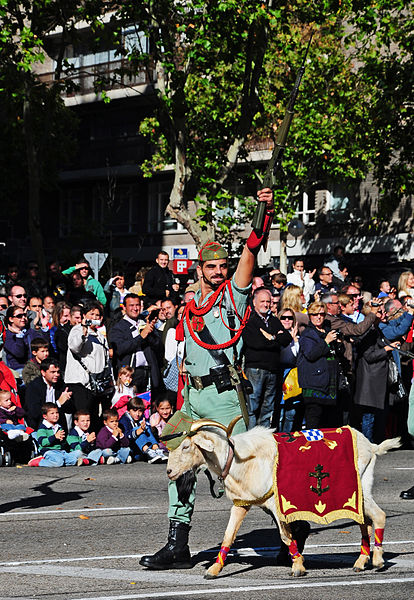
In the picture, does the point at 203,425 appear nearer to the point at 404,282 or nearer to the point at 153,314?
the point at 404,282

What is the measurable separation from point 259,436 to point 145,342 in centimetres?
916

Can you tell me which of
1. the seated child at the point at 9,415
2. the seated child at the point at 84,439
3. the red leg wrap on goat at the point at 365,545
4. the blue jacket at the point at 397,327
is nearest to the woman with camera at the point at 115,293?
the seated child at the point at 84,439

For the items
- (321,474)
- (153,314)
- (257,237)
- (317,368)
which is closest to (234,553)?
(321,474)

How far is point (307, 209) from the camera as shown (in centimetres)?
4356

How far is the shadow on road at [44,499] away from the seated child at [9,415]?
6.48 feet

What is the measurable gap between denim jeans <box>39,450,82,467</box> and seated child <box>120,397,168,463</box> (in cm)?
87

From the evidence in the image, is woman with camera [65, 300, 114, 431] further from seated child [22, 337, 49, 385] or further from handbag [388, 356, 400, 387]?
handbag [388, 356, 400, 387]

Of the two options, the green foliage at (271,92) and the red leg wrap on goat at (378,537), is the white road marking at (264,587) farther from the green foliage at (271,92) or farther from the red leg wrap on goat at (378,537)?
the green foliage at (271,92)

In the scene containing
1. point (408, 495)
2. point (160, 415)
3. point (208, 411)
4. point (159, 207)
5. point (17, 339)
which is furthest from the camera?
point (159, 207)

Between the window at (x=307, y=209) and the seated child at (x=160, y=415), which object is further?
the window at (x=307, y=209)

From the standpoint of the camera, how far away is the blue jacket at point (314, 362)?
14812mm

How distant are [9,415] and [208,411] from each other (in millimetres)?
7467

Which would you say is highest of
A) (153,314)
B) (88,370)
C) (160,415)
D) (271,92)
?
(271,92)

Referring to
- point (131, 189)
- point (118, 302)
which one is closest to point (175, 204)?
point (118, 302)
